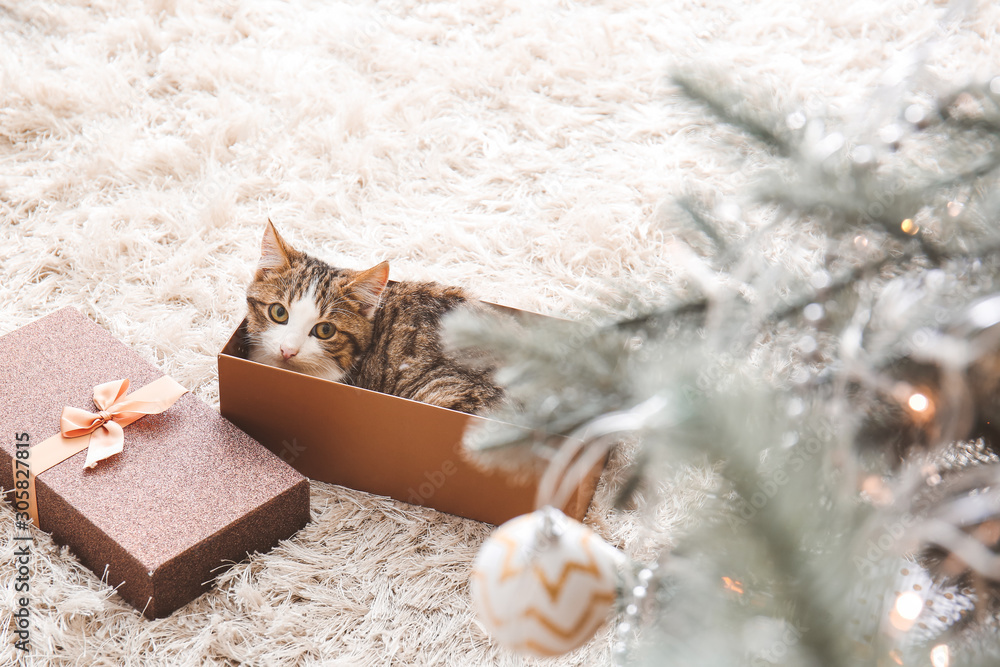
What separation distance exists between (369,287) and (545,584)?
763 mm

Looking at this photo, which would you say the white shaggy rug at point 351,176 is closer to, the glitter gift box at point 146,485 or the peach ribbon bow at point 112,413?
the glitter gift box at point 146,485

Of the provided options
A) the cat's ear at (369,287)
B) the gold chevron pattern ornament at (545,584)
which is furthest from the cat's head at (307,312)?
the gold chevron pattern ornament at (545,584)

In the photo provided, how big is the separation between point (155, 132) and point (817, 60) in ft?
5.67

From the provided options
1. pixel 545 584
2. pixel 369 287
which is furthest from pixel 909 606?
pixel 369 287

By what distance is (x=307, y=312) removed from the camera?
3.71ft

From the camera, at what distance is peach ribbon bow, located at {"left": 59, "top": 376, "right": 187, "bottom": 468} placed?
101 cm

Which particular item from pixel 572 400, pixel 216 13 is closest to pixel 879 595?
pixel 572 400

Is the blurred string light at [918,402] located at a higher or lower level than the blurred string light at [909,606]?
higher

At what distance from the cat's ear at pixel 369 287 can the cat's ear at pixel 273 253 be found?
0.38ft

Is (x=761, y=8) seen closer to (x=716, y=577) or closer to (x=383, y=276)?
(x=383, y=276)

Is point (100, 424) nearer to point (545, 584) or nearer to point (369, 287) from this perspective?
point (369, 287)

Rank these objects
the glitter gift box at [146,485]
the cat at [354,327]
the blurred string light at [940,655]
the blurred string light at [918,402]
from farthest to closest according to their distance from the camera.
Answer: the cat at [354,327] → the glitter gift box at [146,485] → the blurred string light at [918,402] → the blurred string light at [940,655]

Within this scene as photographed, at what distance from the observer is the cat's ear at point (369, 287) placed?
1129 mm

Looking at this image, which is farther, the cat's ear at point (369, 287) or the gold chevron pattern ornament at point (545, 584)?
the cat's ear at point (369, 287)
